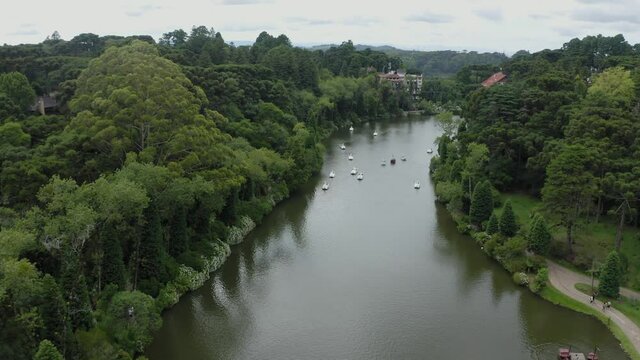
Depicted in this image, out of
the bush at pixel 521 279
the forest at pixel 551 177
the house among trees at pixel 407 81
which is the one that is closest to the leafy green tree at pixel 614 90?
the forest at pixel 551 177

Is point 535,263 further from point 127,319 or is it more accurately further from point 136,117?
point 136,117

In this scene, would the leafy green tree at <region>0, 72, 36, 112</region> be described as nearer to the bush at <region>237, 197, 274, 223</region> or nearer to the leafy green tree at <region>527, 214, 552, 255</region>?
the bush at <region>237, 197, 274, 223</region>

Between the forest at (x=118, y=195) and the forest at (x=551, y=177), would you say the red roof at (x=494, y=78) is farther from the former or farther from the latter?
the forest at (x=118, y=195)

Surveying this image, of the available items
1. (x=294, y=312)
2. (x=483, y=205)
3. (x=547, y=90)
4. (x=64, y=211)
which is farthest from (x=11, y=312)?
(x=547, y=90)

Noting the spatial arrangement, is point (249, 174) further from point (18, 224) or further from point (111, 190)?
point (18, 224)

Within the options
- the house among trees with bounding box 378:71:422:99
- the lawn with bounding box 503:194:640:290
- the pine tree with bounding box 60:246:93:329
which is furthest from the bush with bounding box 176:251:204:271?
the house among trees with bounding box 378:71:422:99

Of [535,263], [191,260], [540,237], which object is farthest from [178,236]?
[540,237]

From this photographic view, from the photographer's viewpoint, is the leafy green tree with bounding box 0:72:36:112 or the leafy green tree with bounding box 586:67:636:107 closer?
the leafy green tree with bounding box 0:72:36:112
